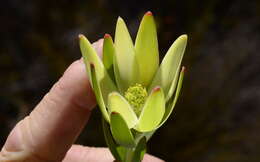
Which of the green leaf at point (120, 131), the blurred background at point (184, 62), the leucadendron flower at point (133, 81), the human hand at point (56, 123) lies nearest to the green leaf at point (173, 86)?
the leucadendron flower at point (133, 81)

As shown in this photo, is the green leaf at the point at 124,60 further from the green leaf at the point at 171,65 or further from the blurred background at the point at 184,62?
the blurred background at the point at 184,62

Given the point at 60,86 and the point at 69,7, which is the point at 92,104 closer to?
the point at 60,86

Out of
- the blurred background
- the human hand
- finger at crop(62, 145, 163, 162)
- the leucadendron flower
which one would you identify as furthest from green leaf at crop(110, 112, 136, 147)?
the blurred background

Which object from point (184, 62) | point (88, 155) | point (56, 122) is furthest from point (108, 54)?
point (184, 62)

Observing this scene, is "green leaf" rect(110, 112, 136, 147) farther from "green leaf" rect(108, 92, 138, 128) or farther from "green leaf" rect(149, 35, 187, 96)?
"green leaf" rect(149, 35, 187, 96)

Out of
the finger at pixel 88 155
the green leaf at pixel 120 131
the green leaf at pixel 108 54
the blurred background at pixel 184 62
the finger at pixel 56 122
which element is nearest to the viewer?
the green leaf at pixel 120 131

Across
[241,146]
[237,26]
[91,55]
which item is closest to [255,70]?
[237,26]
